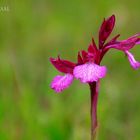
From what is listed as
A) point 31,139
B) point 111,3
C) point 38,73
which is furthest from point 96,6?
point 31,139

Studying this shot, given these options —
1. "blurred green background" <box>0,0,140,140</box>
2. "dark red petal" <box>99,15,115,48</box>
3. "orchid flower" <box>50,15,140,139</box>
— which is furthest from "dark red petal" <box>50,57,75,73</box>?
"blurred green background" <box>0,0,140,140</box>

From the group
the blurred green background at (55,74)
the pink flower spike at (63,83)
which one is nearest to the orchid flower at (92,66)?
the pink flower spike at (63,83)

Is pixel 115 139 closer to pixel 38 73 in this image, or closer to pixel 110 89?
pixel 110 89

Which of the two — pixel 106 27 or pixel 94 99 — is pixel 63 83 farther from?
pixel 106 27

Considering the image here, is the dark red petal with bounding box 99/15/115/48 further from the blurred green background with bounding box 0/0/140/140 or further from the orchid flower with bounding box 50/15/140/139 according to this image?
the blurred green background with bounding box 0/0/140/140

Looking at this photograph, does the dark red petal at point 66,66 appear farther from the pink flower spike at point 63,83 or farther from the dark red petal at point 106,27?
the dark red petal at point 106,27

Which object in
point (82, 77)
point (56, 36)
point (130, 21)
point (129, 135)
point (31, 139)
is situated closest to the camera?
point (82, 77)

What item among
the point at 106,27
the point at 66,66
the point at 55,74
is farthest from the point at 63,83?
the point at 55,74
